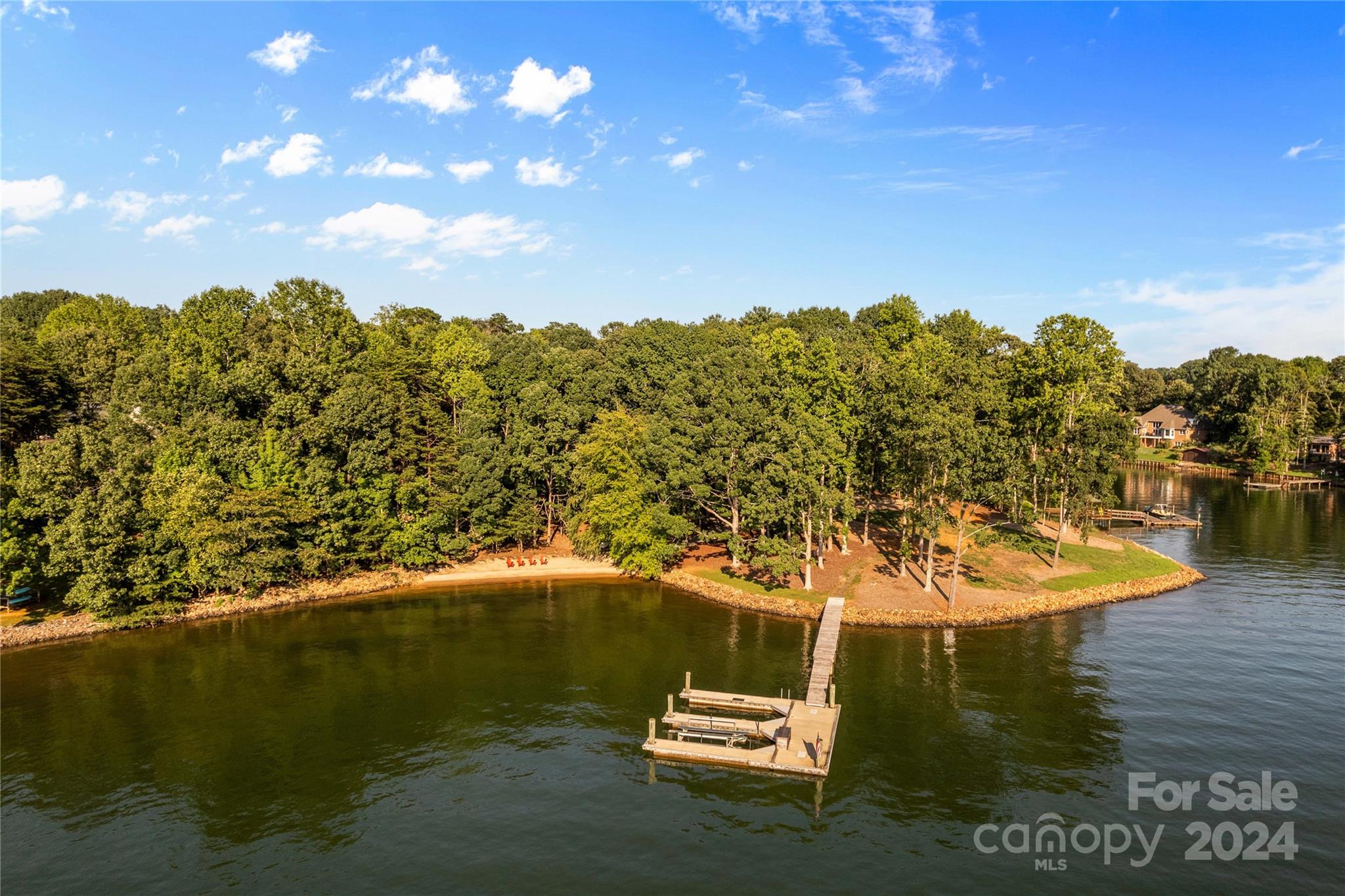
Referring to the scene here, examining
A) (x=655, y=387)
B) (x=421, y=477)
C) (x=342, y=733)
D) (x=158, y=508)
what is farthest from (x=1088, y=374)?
(x=158, y=508)

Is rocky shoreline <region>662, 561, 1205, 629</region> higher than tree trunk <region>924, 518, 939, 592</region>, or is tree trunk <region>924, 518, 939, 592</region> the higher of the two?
tree trunk <region>924, 518, 939, 592</region>

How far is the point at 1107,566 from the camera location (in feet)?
236

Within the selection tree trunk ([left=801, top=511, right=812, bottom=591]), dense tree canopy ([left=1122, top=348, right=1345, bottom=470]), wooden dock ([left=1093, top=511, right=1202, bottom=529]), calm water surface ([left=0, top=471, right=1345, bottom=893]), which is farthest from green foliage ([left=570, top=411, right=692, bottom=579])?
dense tree canopy ([left=1122, top=348, right=1345, bottom=470])

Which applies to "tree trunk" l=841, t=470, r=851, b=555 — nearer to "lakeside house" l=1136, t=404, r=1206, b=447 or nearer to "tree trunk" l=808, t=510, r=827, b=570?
"tree trunk" l=808, t=510, r=827, b=570

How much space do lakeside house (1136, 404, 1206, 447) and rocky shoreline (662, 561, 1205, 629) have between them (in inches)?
5086

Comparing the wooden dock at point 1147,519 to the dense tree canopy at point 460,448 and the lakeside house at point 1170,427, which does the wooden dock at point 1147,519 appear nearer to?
the dense tree canopy at point 460,448

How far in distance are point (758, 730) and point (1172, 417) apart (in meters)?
185

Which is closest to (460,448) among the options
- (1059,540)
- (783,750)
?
(783,750)

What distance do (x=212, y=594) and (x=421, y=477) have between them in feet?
68.1

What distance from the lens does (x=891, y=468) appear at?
67812 millimetres

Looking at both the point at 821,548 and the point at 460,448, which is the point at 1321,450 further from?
the point at 460,448

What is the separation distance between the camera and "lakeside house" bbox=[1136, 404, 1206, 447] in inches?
7052

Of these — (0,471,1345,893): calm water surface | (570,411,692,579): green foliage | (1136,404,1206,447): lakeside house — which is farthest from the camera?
(1136,404,1206,447): lakeside house

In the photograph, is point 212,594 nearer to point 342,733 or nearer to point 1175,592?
point 342,733
